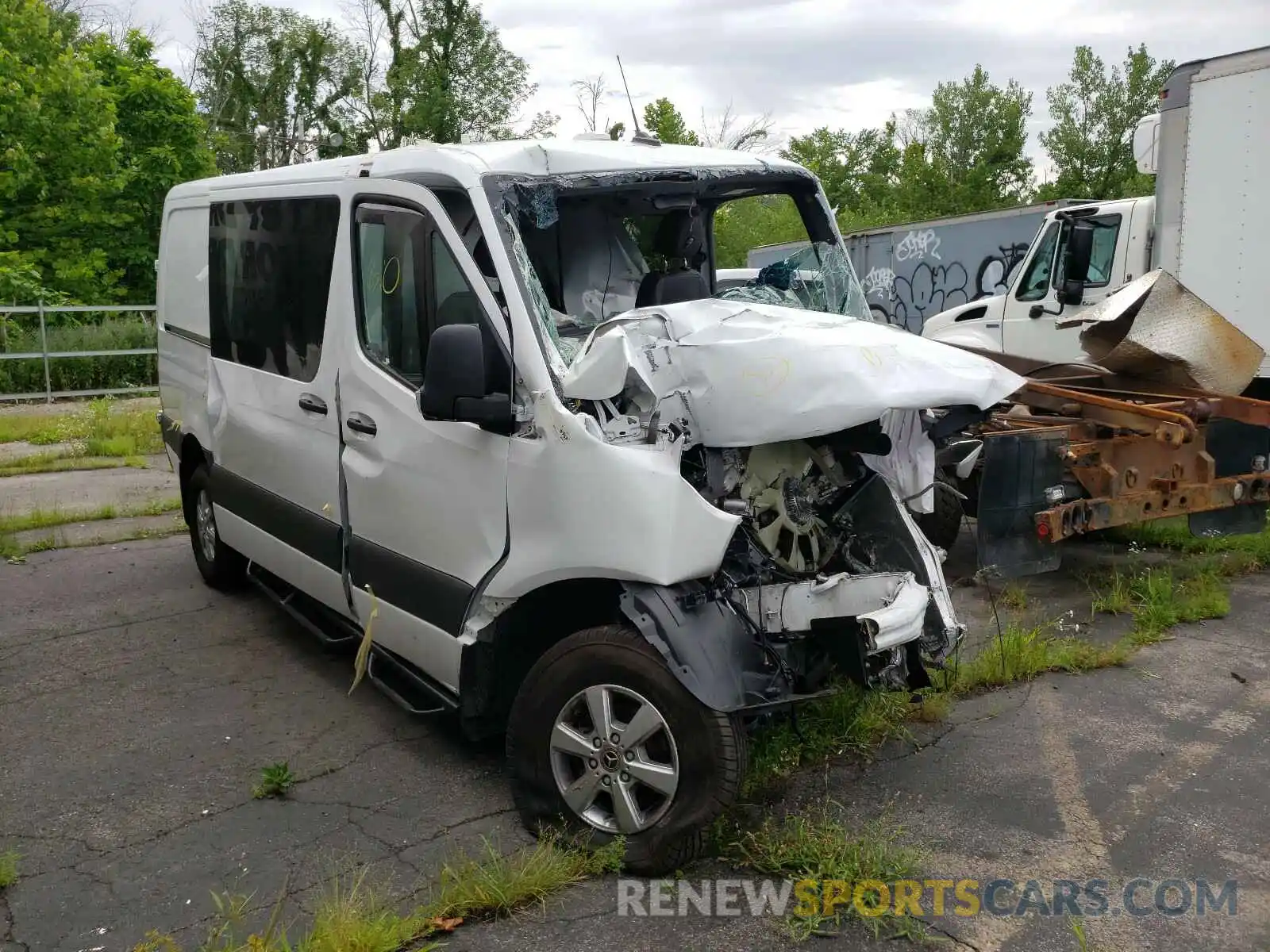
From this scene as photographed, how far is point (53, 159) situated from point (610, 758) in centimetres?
2392

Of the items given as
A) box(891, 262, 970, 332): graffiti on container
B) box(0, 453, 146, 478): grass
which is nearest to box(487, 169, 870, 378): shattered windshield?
box(0, 453, 146, 478): grass

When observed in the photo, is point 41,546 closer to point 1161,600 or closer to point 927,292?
point 1161,600

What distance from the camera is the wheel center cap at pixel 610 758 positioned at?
11.4 feet

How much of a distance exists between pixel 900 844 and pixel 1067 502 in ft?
9.30

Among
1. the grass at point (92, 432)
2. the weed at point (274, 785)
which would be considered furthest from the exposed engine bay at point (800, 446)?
the grass at point (92, 432)

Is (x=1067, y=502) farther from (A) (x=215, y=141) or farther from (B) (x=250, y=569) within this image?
(A) (x=215, y=141)

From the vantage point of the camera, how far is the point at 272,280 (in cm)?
530

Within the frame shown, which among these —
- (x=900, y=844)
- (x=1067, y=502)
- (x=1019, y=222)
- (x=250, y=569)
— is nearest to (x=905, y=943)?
(x=900, y=844)

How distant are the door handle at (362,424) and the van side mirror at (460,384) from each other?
2.54ft

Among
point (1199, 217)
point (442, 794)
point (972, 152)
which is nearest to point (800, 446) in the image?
point (442, 794)

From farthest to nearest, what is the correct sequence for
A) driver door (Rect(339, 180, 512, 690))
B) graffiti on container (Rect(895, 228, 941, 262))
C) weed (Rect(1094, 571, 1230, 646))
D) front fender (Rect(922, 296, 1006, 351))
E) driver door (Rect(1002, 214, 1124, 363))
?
graffiti on container (Rect(895, 228, 941, 262)) → front fender (Rect(922, 296, 1006, 351)) → driver door (Rect(1002, 214, 1124, 363)) → weed (Rect(1094, 571, 1230, 646)) → driver door (Rect(339, 180, 512, 690))

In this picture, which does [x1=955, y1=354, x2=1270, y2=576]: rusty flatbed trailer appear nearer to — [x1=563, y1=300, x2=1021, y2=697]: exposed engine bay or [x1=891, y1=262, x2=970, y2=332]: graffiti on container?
[x1=563, y1=300, x2=1021, y2=697]: exposed engine bay

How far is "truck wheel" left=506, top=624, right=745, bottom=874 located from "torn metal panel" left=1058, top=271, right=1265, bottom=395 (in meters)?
4.27

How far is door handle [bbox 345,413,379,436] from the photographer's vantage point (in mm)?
4395
